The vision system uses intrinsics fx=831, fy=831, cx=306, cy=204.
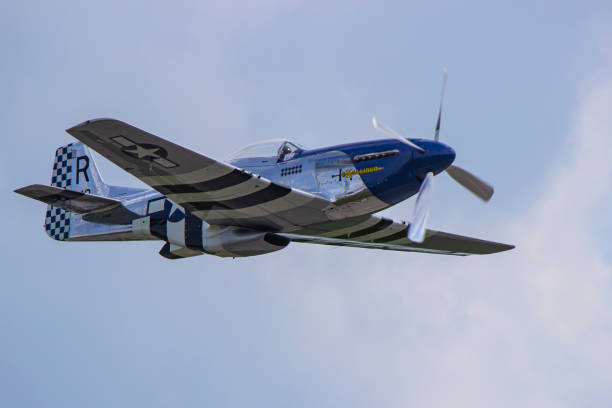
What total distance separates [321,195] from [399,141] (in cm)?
197

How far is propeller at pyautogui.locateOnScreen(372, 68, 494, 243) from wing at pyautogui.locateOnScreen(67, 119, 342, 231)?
1.95 m

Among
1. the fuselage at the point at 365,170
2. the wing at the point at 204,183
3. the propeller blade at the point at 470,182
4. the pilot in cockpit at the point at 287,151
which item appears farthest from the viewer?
the propeller blade at the point at 470,182

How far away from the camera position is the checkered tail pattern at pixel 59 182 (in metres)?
21.9

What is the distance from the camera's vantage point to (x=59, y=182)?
23.7 m

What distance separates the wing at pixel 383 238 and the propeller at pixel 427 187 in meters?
2.26

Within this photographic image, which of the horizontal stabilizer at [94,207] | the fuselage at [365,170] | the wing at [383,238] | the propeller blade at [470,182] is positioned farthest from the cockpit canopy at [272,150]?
the propeller blade at [470,182]

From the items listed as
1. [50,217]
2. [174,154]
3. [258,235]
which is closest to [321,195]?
[258,235]

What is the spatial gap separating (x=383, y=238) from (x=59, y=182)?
9530 mm

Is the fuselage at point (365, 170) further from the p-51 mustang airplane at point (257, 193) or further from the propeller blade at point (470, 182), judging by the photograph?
the propeller blade at point (470, 182)

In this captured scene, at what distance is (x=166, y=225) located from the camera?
64.0 feet

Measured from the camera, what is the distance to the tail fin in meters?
22.1

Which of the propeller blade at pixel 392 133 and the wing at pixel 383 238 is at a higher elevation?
the propeller blade at pixel 392 133

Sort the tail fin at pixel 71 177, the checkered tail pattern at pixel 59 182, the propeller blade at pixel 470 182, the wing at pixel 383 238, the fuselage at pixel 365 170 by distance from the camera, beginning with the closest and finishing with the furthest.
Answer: the fuselage at pixel 365 170, the propeller blade at pixel 470 182, the wing at pixel 383 238, the checkered tail pattern at pixel 59 182, the tail fin at pixel 71 177

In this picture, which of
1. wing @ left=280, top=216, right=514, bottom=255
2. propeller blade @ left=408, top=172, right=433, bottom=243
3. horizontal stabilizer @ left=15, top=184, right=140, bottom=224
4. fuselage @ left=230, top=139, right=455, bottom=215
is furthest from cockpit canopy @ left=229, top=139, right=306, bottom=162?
horizontal stabilizer @ left=15, top=184, right=140, bottom=224
